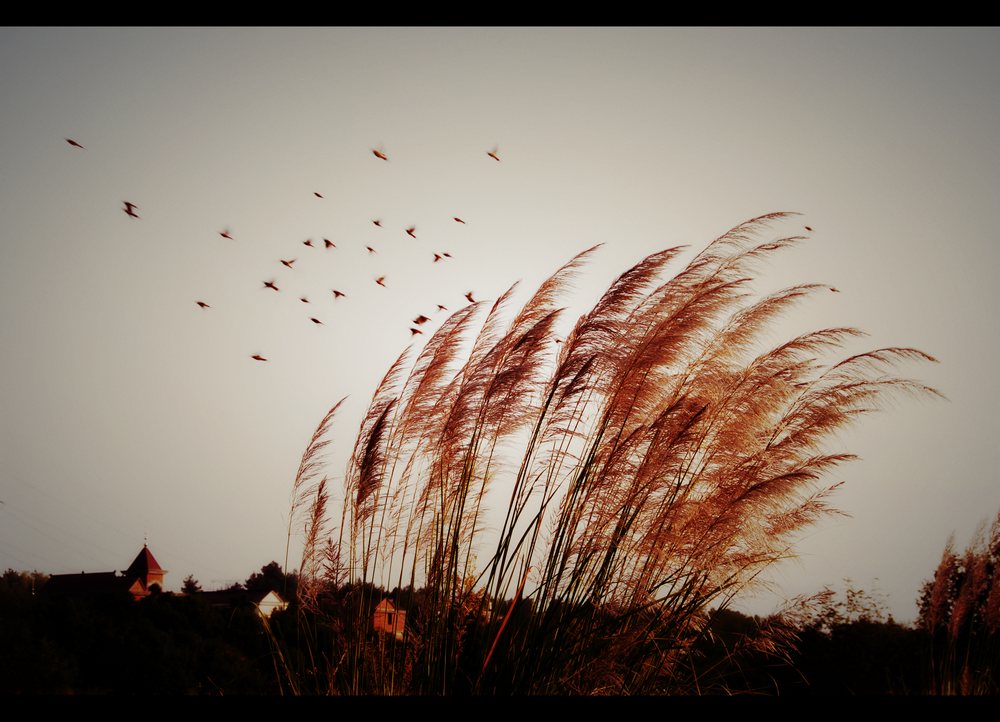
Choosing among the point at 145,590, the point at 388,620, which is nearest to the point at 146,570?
the point at 145,590

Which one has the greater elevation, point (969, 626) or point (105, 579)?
point (969, 626)

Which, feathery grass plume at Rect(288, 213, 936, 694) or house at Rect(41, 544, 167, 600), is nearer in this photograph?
feathery grass plume at Rect(288, 213, 936, 694)

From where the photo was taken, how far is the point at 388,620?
319 cm

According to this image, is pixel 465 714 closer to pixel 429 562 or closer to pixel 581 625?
pixel 581 625

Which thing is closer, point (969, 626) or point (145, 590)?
point (969, 626)

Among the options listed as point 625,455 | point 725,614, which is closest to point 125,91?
point 625,455

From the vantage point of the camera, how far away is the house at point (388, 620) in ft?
10.3

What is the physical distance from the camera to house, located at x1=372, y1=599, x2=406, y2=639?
3135 millimetres

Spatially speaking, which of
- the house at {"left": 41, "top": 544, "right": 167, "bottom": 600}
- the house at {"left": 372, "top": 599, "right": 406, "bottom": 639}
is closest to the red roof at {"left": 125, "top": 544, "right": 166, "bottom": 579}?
the house at {"left": 41, "top": 544, "right": 167, "bottom": 600}

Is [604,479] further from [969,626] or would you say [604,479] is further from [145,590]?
[145,590]

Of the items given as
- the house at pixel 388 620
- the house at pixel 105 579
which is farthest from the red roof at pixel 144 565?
the house at pixel 388 620

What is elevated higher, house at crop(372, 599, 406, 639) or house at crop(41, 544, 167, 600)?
house at crop(372, 599, 406, 639)

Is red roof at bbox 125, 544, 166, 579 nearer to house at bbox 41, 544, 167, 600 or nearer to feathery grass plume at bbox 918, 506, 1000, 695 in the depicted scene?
house at bbox 41, 544, 167, 600

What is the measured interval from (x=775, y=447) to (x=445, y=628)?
1.72m
